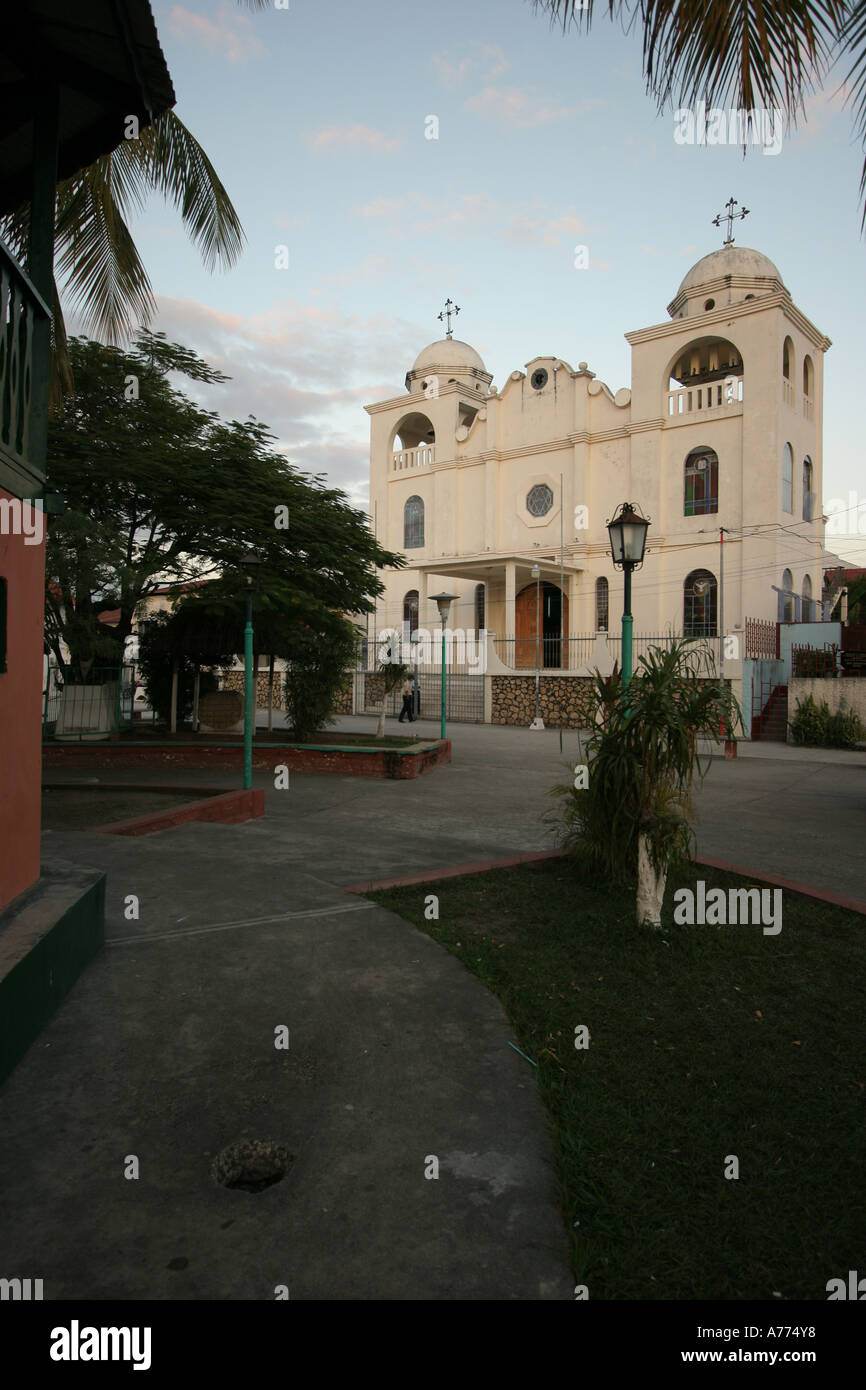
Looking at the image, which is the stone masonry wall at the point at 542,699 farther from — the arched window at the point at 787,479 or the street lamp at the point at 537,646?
the arched window at the point at 787,479

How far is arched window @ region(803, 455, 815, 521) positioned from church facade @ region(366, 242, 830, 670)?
7cm

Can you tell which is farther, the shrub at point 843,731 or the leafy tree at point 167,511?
the shrub at point 843,731

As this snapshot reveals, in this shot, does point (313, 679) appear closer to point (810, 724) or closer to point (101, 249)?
point (101, 249)

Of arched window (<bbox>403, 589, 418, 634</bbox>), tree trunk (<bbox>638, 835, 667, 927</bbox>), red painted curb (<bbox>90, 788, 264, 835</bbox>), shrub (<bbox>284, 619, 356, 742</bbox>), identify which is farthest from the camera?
arched window (<bbox>403, 589, 418, 634</bbox>)

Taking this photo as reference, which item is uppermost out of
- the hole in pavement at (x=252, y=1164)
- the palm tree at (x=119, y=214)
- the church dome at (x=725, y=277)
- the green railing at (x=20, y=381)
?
the church dome at (x=725, y=277)

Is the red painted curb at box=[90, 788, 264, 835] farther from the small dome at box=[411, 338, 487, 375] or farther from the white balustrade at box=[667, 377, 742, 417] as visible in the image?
the small dome at box=[411, 338, 487, 375]

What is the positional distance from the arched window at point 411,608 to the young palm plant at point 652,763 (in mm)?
27063

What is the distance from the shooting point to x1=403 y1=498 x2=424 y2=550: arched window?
1340 inches

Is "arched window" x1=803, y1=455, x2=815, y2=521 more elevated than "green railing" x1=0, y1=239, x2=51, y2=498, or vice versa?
"arched window" x1=803, y1=455, x2=815, y2=521

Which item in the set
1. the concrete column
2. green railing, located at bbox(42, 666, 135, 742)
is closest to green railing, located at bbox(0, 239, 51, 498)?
green railing, located at bbox(42, 666, 135, 742)

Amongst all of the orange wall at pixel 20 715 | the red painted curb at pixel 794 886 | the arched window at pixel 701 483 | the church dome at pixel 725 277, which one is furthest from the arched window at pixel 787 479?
the orange wall at pixel 20 715

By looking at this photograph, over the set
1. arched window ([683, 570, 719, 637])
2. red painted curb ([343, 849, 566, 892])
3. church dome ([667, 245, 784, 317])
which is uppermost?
church dome ([667, 245, 784, 317])

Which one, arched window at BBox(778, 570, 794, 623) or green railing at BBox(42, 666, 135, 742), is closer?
green railing at BBox(42, 666, 135, 742)

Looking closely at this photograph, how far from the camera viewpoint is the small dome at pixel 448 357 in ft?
112
